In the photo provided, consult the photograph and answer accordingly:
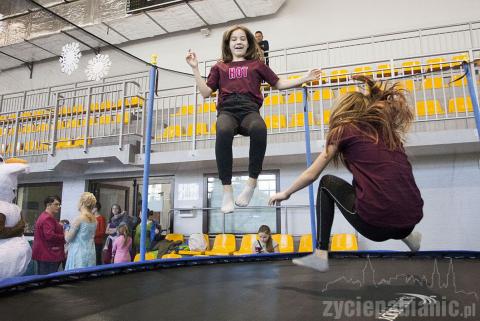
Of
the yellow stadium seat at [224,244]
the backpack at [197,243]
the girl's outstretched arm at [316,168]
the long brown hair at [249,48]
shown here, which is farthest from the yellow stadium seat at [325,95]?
the girl's outstretched arm at [316,168]

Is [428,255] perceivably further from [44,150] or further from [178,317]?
[44,150]

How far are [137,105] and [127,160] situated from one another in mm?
372

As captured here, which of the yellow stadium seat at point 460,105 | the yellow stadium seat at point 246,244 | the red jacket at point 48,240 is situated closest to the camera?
the red jacket at point 48,240

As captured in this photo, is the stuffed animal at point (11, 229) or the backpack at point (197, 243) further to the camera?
the backpack at point (197, 243)

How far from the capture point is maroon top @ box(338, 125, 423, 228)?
118cm

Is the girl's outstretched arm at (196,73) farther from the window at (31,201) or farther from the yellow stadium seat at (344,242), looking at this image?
the yellow stadium seat at (344,242)

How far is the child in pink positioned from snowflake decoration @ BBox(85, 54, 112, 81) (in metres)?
0.91

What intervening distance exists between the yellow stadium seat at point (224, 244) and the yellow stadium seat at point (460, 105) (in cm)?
302

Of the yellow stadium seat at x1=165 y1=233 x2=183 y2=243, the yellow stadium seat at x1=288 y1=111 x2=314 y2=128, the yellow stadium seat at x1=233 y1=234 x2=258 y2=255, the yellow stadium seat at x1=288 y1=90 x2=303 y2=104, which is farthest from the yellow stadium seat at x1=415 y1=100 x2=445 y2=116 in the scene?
the yellow stadium seat at x1=165 y1=233 x2=183 y2=243

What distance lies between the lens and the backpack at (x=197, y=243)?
4.57 meters

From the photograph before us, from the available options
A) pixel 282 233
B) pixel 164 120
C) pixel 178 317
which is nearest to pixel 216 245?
pixel 282 233

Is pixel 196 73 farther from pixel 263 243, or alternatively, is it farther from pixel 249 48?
pixel 263 243

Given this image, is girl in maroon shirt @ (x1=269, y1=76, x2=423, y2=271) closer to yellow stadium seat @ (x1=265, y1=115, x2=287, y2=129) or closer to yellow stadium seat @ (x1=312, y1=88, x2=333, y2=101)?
yellow stadium seat @ (x1=265, y1=115, x2=287, y2=129)

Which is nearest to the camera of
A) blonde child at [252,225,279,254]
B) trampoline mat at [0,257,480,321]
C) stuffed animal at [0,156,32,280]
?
trampoline mat at [0,257,480,321]
